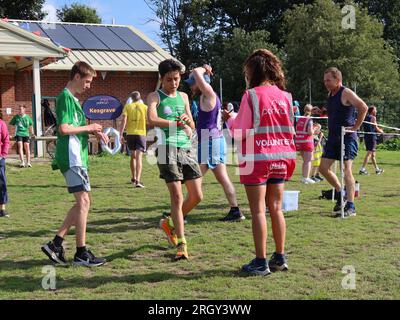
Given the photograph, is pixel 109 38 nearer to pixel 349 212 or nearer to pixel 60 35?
pixel 60 35

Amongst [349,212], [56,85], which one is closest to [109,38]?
[56,85]

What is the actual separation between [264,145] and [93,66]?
15.4 metres

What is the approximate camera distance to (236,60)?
34.6 m

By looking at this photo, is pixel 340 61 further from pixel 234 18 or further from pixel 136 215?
pixel 136 215

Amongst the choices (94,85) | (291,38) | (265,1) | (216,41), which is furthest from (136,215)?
(265,1)

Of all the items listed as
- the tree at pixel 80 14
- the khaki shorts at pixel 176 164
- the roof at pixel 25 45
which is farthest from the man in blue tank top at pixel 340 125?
the tree at pixel 80 14

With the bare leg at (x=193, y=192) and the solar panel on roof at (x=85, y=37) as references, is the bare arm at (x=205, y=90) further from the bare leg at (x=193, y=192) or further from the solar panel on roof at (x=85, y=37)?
the solar panel on roof at (x=85, y=37)

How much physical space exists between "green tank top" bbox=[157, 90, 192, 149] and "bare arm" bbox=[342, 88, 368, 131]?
2612 millimetres

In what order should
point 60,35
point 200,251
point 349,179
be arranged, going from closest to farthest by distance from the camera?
point 200,251 → point 349,179 → point 60,35

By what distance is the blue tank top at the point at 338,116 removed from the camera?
705 centimetres

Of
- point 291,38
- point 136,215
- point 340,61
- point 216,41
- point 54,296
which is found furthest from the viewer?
point 216,41

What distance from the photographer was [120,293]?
13.7ft

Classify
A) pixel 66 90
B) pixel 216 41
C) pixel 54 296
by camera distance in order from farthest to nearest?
pixel 216 41, pixel 66 90, pixel 54 296

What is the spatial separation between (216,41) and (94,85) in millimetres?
23061
